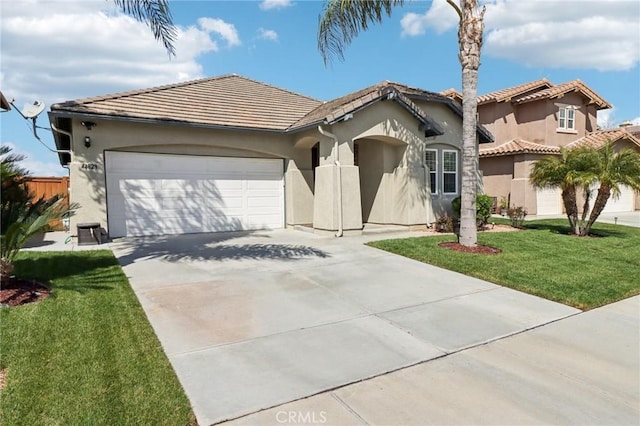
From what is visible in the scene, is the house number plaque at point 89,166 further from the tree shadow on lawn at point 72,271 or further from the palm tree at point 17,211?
the palm tree at point 17,211

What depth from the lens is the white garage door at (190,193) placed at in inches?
488

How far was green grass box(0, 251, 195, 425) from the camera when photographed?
3113 mm

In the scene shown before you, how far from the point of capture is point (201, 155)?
13492mm

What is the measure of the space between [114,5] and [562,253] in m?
12.0

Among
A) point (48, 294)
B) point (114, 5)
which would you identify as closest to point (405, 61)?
point (114, 5)

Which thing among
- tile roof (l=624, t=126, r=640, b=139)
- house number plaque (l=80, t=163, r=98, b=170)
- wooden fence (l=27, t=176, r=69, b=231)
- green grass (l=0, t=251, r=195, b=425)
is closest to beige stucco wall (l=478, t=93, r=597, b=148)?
tile roof (l=624, t=126, r=640, b=139)

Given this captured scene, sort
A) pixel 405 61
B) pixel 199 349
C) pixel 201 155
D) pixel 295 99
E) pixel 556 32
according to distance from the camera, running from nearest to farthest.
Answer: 1. pixel 199 349
2. pixel 201 155
3. pixel 405 61
4. pixel 295 99
5. pixel 556 32

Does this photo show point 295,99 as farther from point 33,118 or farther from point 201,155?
point 33,118

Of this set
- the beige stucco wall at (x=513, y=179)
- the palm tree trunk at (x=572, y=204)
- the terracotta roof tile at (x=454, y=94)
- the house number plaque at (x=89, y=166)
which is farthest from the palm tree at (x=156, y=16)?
the terracotta roof tile at (x=454, y=94)

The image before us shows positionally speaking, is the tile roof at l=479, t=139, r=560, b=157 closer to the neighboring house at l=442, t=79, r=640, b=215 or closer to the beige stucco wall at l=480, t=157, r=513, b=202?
the neighboring house at l=442, t=79, r=640, b=215

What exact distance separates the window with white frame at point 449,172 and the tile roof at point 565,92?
33.6 feet

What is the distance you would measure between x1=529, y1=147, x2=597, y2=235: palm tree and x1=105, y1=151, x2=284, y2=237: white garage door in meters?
9.18

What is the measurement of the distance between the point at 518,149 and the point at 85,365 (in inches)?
884

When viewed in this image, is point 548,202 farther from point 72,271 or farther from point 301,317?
point 72,271
